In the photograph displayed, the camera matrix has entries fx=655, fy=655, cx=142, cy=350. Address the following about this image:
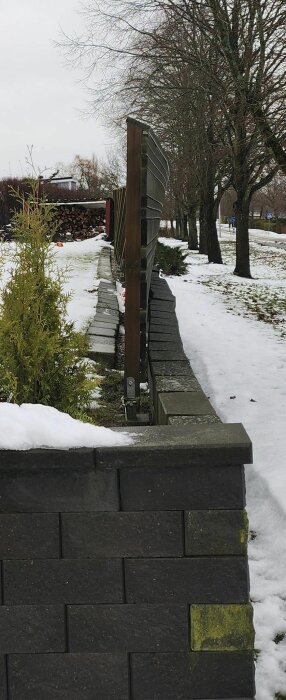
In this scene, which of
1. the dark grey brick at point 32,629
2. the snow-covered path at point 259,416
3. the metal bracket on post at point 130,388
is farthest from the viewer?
the metal bracket on post at point 130,388

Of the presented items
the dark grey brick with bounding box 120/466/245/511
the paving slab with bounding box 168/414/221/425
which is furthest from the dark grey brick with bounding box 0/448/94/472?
the paving slab with bounding box 168/414/221/425

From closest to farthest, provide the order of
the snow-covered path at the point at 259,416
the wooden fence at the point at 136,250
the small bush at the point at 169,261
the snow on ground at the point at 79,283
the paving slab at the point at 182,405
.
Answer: the paving slab at the point at 182,405, the snow-covered path at the point at 259,416, the wooden fence at the point at 136,250, the snow on ground at the point at 79,283, the small bush at the point at 169,261

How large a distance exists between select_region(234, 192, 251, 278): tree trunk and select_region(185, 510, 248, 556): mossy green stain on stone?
1624cm

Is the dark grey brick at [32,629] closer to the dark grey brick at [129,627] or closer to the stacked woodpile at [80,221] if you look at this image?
the dark grey brick at [129,627]

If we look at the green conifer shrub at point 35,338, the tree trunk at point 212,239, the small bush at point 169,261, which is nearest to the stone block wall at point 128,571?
the green conifer shrub at point 35,338

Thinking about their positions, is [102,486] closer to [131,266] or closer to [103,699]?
[103,699]

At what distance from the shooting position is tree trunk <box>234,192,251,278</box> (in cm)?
1791

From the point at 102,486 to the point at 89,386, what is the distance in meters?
0.95

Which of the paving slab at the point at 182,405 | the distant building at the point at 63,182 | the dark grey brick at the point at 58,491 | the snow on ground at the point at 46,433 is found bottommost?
the dark grey brick at the point at 58,491

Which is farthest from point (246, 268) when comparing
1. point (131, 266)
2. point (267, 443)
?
point (131, 266)

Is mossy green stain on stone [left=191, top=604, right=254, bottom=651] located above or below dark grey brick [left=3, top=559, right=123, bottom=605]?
below

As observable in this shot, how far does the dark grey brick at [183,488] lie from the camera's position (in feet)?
7.16

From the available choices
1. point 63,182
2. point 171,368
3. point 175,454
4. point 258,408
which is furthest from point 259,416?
point 63,182

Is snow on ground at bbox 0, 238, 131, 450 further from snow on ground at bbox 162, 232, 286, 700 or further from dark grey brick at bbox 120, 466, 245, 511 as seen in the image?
snow on ground at bbox 162, 232, 286, 700
